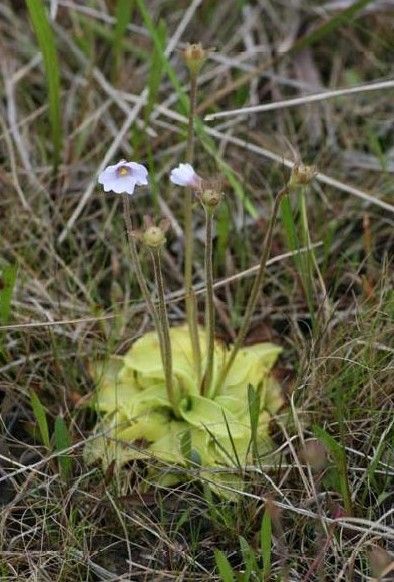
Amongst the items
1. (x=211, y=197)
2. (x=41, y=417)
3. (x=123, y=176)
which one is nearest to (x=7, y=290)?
(x=41, y=417)

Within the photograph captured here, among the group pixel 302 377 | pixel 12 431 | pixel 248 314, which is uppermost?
pixel 248 314

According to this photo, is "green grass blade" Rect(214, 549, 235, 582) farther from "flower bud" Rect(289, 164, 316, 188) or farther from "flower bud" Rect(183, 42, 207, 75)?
"flower bud" Rect(183, 42, 207, 75)

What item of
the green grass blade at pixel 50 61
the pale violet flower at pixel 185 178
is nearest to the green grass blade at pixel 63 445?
the pale violet flower at pixel 185 178

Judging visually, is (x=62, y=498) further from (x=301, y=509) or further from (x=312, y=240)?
(x=312, y=240)

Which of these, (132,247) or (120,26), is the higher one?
(120,26)

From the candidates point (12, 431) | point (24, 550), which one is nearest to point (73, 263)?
point (12, 431)

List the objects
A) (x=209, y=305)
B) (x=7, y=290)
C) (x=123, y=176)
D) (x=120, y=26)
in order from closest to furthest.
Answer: (x=123, y=176) → (x=209, y=305) → (x=7, y=290) → (x=120, y=26)

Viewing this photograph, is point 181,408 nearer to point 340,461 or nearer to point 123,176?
point 340,461

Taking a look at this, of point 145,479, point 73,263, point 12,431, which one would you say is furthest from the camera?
point 73,263
